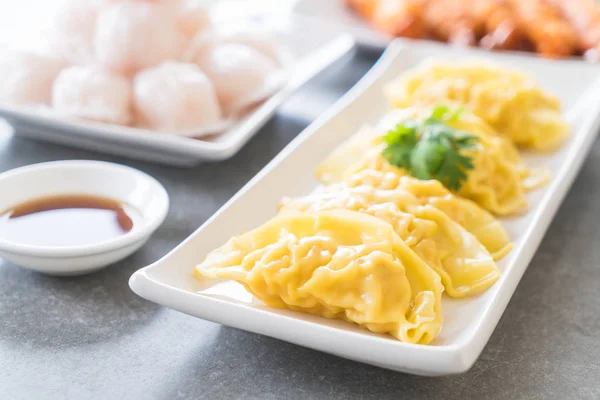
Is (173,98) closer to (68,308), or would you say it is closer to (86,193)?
(86,193)

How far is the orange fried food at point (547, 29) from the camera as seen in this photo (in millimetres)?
4281

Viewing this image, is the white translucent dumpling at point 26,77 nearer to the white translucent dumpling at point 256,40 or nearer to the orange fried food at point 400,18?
the white translucent dumpling at point 256,40

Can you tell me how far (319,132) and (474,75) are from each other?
82 centimetres

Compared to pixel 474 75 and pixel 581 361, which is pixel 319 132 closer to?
pixel 474 75

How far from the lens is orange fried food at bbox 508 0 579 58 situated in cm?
428

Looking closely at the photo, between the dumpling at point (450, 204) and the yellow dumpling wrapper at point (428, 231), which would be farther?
the dumpling at point (450, 204)

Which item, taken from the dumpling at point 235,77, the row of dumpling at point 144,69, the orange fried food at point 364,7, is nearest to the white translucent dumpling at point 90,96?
the row of dumpling at point 144,69

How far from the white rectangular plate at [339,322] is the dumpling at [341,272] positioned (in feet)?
0.15

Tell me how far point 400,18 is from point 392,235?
2.44 meters

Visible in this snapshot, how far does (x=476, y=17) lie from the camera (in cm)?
454

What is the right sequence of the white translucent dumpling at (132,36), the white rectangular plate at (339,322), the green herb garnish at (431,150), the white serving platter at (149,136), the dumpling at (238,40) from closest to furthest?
1. the white rectangular plate at (339,322)
2. the green herb garnish at (431,150)
3. the white serving platter at (149,136)
4. the white translucent dumpling at (132,36)
5. the dumpling at (238,40)

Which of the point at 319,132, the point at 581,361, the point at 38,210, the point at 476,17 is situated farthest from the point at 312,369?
the point at 476,17

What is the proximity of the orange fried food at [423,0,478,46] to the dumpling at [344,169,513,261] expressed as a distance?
6.46ft

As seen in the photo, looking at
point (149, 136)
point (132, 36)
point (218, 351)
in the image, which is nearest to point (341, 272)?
point (218, 351)
